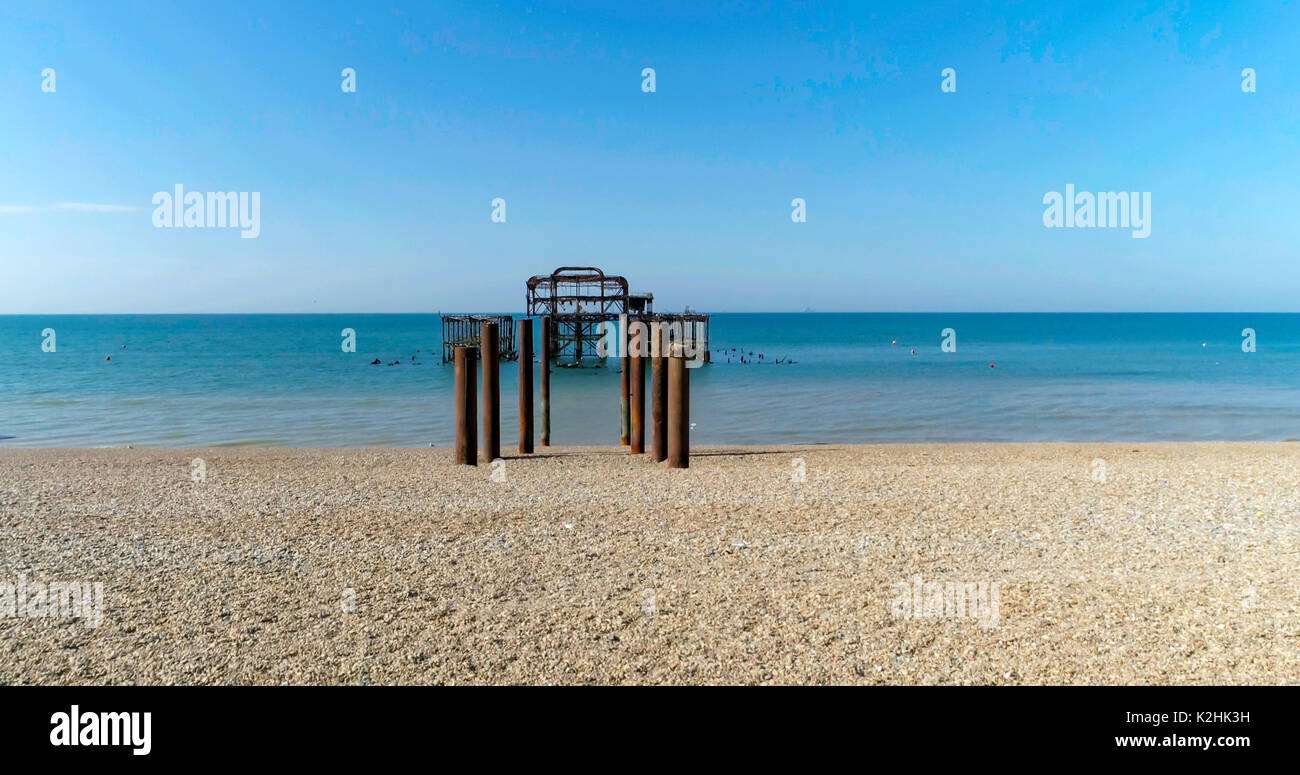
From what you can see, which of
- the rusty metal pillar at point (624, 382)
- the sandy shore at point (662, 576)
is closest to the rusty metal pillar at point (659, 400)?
the sandy shore at point (662, 576)

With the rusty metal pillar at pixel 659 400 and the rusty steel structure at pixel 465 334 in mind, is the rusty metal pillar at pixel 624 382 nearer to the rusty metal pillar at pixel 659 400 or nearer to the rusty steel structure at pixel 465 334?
the rusty metal pillar at pixel 659 400

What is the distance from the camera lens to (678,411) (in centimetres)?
1348

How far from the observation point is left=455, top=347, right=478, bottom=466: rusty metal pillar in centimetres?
1370

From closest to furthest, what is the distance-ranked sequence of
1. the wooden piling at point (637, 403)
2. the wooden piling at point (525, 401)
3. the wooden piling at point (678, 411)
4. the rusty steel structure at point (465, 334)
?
the wooden piling at point (678, 411) → the wooden piling at point (525, 401) → the wooden piling at point (637, 403) → the rusty steel structure at point (465, 334)

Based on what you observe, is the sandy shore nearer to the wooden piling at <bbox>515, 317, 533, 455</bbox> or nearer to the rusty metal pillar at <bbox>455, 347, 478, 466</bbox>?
the rusty metal pillar at <bbox>455, 347, 478, 466</bbox>

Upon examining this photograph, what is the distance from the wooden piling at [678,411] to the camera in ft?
43.7

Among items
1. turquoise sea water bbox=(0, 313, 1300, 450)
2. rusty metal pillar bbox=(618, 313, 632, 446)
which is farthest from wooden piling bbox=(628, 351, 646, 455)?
turquoise sea water bbox=(0, 313, 1300, 450)

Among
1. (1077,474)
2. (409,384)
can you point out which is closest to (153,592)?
(1077,474)

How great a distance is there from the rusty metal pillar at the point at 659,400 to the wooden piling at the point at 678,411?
0.35 feet

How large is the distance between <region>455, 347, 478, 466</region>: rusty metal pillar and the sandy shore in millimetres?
1471

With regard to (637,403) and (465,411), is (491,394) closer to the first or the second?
(465,411)

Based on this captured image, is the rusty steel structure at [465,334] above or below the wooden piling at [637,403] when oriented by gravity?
above
